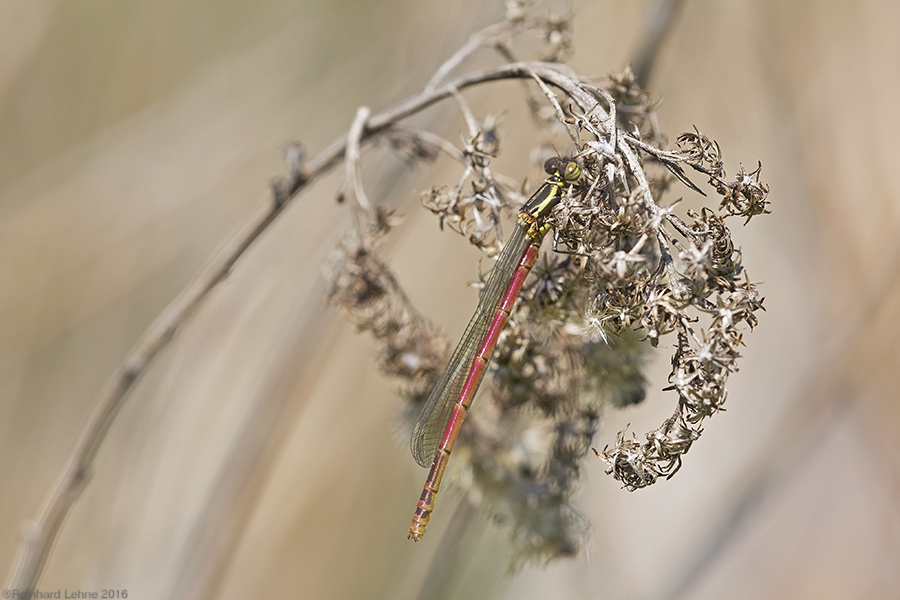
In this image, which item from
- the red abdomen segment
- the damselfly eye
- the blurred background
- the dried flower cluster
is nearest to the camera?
the dried flower cluster

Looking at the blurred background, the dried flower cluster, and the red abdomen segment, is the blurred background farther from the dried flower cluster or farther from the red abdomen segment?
the dried flower cluster

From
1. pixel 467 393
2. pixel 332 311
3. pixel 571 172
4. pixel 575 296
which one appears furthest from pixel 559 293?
pixel 332 311

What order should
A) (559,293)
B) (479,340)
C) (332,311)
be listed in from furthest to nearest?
(332,311)
(479,340)
(559,293)

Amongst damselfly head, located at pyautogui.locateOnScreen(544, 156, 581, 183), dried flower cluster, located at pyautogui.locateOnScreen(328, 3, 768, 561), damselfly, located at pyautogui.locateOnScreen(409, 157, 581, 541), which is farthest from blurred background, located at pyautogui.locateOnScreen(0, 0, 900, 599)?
damselfly head, located at pyautogui.locateOnScreen(544, 156, 581, 183)

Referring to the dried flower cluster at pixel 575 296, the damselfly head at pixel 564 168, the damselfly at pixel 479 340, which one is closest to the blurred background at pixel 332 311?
the damselfly at pixel 479 340

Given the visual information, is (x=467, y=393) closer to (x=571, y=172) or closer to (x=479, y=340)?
(x=479, y=340)

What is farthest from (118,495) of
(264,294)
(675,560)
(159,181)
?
Answer: (675,560)

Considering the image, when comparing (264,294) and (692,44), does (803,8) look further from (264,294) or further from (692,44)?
(264,294)
